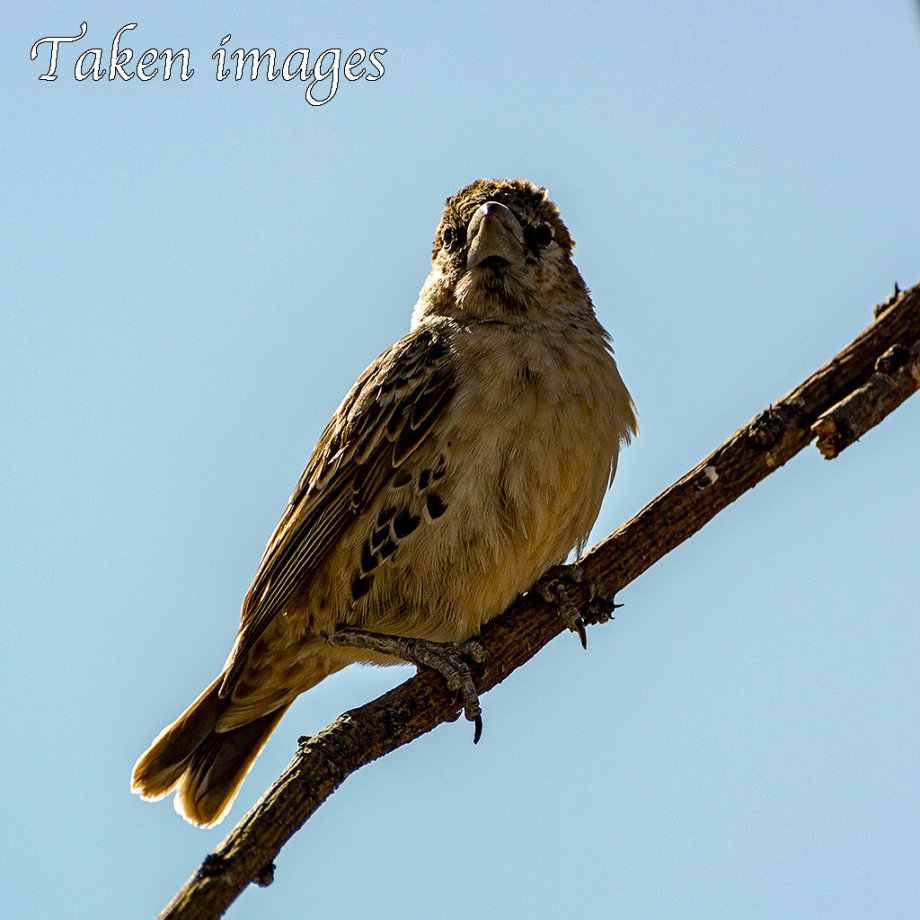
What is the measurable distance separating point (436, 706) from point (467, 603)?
2.30 feet

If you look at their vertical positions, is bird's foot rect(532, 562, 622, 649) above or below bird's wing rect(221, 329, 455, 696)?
below

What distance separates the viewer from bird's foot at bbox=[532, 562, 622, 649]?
5598mm

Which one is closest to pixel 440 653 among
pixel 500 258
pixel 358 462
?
pixel 358 462

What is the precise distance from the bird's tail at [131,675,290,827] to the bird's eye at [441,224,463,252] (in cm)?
279

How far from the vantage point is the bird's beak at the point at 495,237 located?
6555 millimetres

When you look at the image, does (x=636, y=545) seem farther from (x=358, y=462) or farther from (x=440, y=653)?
(x=358, y=462)

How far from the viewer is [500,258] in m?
6.61

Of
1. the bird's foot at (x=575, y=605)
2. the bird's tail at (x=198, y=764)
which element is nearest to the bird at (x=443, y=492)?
the bird's tail at (x=198, y=764)

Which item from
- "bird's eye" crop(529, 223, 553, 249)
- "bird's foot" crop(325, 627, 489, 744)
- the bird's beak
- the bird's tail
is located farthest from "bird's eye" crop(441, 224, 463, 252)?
the bird's tail

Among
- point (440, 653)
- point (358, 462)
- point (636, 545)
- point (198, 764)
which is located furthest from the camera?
point (198, 764)

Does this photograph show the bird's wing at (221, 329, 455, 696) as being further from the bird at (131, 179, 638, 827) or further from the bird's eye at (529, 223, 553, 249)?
the bird's eye at (529, 223, 553, 249)

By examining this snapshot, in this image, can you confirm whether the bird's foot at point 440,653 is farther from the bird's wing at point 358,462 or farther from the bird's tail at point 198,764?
the bird's tail at point 198,764

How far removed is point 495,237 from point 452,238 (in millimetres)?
512

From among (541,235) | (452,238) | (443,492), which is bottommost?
(443,492)
